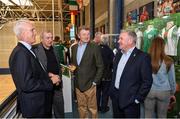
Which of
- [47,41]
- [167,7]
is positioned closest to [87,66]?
[47,41]

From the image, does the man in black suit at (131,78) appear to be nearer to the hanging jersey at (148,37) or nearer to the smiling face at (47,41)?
the smiling face at (47,41)

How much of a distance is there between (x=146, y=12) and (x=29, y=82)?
16.8 ft

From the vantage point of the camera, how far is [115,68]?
3.37 meters

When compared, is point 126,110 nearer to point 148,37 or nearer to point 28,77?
point 28,77

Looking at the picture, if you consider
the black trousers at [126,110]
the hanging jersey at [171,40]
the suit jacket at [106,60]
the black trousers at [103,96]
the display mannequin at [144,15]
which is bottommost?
the black trousers at [103,96]

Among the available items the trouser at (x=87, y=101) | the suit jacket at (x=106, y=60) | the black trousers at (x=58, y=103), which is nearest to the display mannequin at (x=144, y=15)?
the suit jacket at (x=106, y=60)

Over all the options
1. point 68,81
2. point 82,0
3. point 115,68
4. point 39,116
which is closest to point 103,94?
point 68,81

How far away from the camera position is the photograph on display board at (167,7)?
17.0 ft

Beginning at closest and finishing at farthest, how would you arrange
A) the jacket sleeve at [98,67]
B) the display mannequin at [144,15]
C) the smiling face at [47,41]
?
1. the smiling face at [47,41]
2. the jacket sleeve at [98,67]
3. the display mannequin at [144,15]

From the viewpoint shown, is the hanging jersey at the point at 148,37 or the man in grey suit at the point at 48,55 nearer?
the man in grey suit at the point at 48,55

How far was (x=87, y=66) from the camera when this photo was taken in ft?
14.0

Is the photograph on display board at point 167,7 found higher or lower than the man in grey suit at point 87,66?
higher

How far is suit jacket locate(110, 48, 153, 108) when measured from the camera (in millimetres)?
3080

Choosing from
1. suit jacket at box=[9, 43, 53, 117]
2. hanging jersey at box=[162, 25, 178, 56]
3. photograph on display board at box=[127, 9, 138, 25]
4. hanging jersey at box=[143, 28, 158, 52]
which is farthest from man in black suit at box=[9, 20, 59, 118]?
photograph on display board at box=[127, 9, 138, 25]
